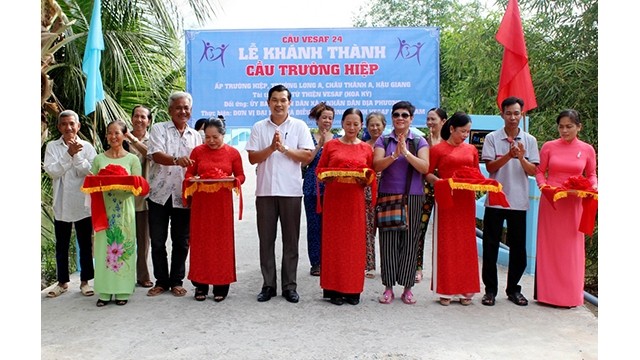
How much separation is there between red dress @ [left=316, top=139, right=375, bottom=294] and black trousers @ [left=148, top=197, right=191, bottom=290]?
1308 mm

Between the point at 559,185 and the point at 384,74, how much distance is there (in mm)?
3090

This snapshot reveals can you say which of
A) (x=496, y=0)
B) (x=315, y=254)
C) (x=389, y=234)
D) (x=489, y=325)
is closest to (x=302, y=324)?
(x=389, y=234)

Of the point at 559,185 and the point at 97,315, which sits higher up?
the point at 559,185

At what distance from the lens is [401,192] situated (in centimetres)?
479

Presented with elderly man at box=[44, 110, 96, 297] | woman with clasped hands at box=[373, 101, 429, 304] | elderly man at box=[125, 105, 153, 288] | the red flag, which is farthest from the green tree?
elderly man at box=[44, 110, 96, 297]

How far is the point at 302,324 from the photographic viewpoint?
14.1 ft

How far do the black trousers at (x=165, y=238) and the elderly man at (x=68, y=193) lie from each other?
1.85 ft

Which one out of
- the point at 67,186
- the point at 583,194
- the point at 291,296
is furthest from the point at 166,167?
the point at 583,194

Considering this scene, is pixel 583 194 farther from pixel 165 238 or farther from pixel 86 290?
pixel 86 290

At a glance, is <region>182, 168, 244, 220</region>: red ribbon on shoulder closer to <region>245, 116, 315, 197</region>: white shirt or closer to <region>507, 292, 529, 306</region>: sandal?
<region>245, 116, 315, 197</region>: white shirt

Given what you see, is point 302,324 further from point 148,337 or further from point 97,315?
point 97,315

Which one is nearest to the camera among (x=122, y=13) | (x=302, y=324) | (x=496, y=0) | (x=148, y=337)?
(x=148, y=337)

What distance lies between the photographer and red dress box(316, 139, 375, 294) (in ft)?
15.6

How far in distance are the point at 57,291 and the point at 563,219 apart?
4.36 m
